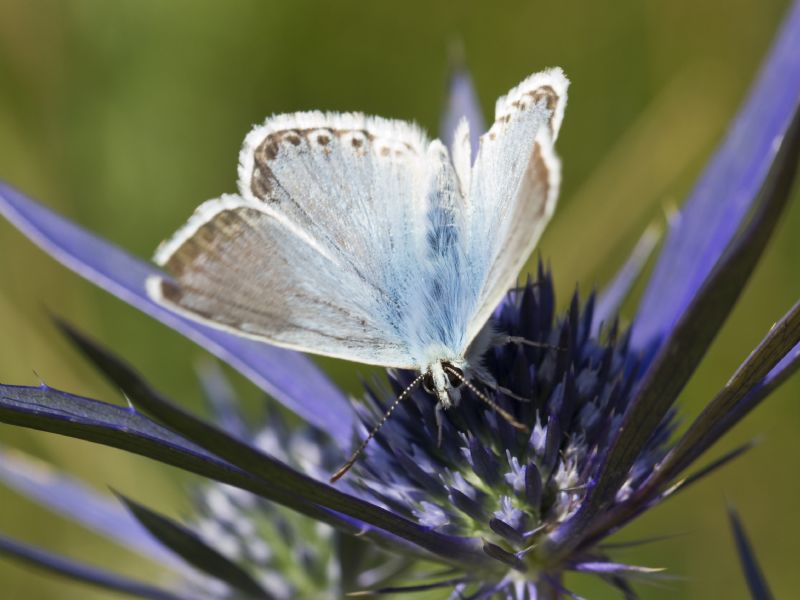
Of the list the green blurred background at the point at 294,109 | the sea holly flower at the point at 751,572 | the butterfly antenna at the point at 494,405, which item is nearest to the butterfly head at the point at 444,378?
the butterfly antenna at the point at 494,405

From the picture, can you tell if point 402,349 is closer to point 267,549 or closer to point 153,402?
point 153,402

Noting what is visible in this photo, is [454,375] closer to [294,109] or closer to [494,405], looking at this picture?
[494,405]

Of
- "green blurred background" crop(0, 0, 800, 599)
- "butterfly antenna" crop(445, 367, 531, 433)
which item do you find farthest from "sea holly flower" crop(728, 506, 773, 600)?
"green blurred background" crop(0, 0, 800, 599)

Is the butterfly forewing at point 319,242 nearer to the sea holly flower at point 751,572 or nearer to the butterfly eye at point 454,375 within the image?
the butterfly eye at point 454,375

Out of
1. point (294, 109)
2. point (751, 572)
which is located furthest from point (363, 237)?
point (294, 109)

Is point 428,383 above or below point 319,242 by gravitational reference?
below

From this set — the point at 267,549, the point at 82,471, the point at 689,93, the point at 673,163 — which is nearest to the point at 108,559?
the point at 82,471

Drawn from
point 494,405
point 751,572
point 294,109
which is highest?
point 294,109

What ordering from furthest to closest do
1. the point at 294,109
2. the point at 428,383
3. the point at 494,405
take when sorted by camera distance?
the point at 294,109 < the point at 428,383 < the point at 494,405
